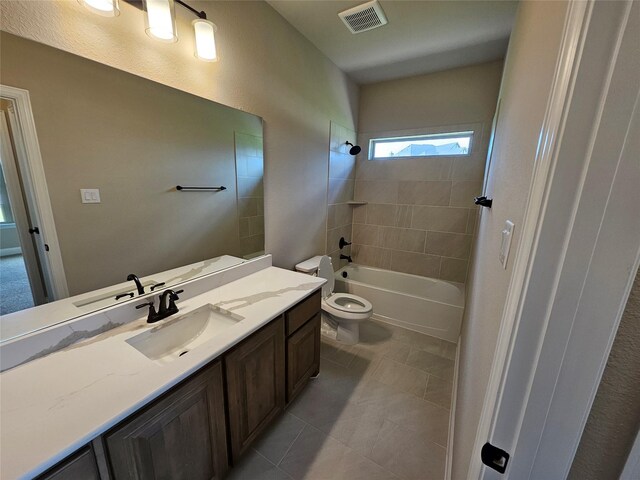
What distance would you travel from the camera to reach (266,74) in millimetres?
1862

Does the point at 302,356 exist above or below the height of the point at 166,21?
below

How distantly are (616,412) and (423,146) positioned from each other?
2.92 metres

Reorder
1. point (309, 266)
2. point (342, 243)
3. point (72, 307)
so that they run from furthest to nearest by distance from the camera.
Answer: point (342, 243)
point (309, 266)
point (72, 307)

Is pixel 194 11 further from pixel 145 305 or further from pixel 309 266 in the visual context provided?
pixel 309 266

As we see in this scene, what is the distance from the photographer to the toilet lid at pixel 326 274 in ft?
8.33

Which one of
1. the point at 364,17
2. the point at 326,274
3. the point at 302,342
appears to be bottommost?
the point at 302,342

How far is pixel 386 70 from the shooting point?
105 inches

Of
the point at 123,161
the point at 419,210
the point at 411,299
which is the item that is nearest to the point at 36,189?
the point at 123,161

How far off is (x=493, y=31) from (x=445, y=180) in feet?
4.16

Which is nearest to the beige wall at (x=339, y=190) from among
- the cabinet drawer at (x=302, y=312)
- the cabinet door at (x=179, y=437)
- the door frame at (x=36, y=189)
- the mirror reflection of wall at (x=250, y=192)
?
the mirror reflection of wall at (x=250, y=192)

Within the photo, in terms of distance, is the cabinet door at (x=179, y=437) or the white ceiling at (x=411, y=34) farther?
the white ceiling at (x=411, y=34)

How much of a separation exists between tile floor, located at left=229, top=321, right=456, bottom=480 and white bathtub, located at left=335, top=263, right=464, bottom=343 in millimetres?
315

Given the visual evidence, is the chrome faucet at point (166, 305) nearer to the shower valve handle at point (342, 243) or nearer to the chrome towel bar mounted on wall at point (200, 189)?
the chrome towel bar mounted on wall at point (200, 189)

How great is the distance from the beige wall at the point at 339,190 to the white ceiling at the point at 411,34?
657mm
